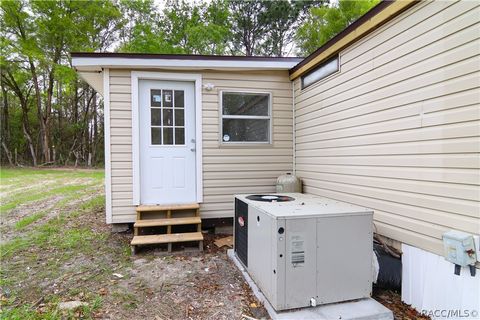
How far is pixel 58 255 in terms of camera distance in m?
3.45

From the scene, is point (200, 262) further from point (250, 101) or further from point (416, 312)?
point (250, 101)

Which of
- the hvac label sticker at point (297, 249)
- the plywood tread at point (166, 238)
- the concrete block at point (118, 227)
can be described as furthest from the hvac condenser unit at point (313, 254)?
the concrete block at point (118, 227)

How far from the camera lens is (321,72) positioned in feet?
12.4

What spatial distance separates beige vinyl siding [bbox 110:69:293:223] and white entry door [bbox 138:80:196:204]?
188 mm

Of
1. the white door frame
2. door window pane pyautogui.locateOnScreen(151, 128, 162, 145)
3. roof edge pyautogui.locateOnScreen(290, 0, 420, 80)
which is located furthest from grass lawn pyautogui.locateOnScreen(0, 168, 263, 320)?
roof edge pyautogui.locateOnScreen(290, 0, 420, 80)

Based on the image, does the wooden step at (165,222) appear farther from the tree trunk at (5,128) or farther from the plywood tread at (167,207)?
the tree trunk at (5,128)

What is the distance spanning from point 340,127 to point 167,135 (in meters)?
2.40

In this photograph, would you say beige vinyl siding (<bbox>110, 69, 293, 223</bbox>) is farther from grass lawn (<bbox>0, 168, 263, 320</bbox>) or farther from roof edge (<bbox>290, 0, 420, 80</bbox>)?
roof edge (<bbox>290, 0, 420, 80</bbox>)

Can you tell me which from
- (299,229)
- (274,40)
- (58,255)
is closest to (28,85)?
(274,40)

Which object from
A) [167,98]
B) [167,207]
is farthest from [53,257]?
[167,98]

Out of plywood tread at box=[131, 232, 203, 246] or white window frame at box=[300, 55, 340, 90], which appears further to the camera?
plywood tread at box=[131, 232, 203, 246]

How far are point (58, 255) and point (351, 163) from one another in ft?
11.6

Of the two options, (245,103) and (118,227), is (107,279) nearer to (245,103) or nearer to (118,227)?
(118,227)

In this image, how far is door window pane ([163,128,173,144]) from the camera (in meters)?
4.25
